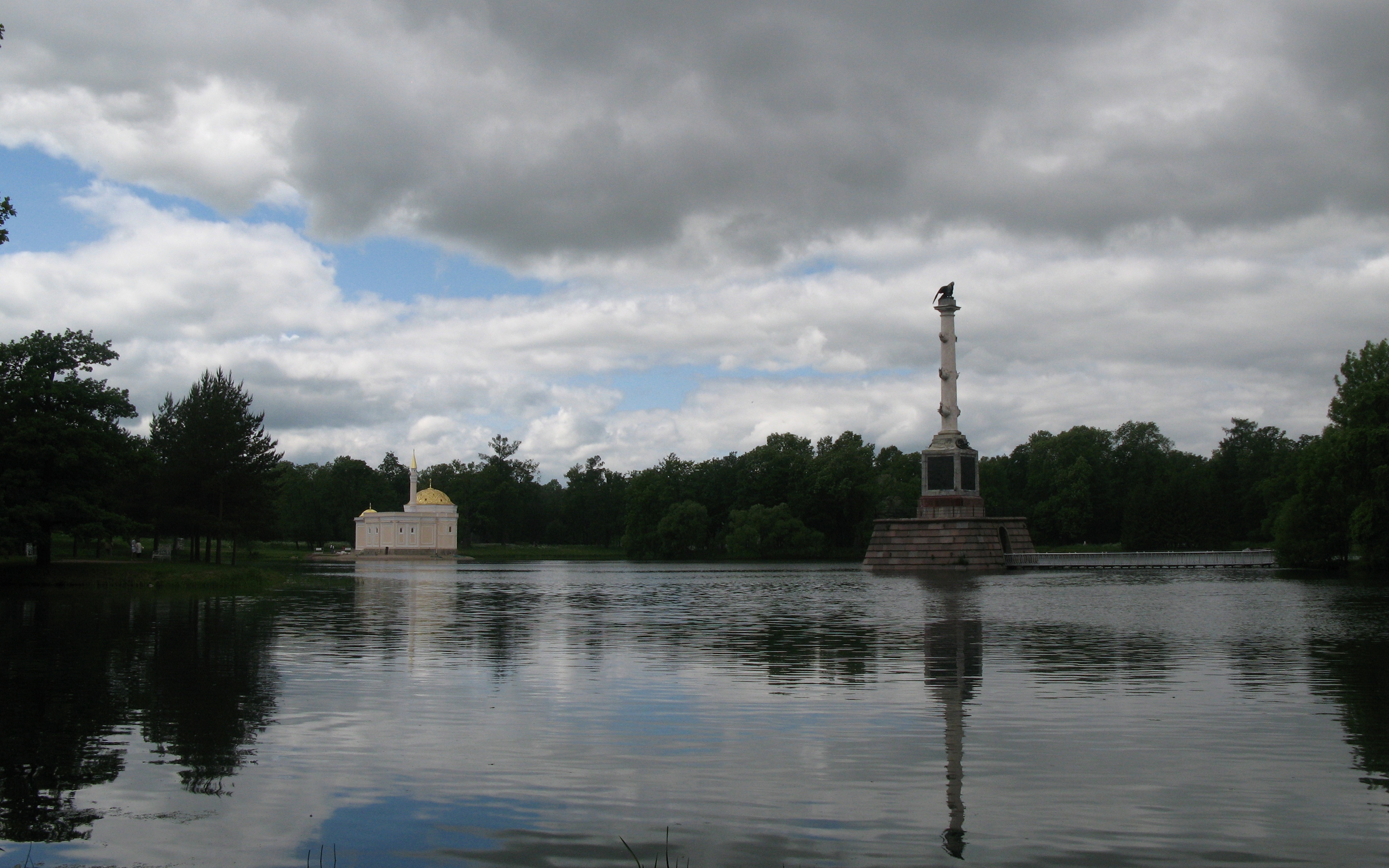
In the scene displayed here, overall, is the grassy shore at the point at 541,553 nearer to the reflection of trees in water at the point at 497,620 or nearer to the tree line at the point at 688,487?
the tree line at the point at 688,487

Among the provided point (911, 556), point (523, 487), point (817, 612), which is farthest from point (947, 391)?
point (523, 487)

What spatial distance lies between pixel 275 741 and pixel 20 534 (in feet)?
108

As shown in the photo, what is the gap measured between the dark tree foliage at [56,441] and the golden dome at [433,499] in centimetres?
9420

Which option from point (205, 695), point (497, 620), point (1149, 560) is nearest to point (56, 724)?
point (205, 695)

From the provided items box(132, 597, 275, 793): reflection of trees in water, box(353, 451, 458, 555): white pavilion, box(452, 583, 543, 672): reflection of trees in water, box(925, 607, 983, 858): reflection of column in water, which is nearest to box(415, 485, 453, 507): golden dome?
box(353, 451, 458, 555): white pavilion

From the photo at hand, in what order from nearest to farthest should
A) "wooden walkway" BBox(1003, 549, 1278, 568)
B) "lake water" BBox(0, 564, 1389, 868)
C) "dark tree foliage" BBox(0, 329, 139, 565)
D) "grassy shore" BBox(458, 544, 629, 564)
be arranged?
"lake water" BBox(0, 564, 1389, 868) < "dark tree foliage" BBox(0, 329, 139, 565) < "wooden walkway" BBox(1003, 549, 1278, 568) < "grassy shore" BBox(458, 544, 629, 564)

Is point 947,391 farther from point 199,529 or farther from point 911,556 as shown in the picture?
point 199,529

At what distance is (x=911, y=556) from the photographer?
7050 centimetres

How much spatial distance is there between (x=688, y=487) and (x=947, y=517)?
56.4 meters

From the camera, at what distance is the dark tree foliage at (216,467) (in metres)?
58.4

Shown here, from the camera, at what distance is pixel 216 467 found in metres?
59.2

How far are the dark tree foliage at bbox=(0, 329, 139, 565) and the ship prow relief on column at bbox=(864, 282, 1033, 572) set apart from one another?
45.3 meters

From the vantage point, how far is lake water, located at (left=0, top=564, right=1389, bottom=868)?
7781 millimetres

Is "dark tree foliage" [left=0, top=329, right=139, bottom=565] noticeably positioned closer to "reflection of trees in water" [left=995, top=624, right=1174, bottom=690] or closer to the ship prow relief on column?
"reflection of trees in water" [left=995, top=624, right=1174, bottom=690]
